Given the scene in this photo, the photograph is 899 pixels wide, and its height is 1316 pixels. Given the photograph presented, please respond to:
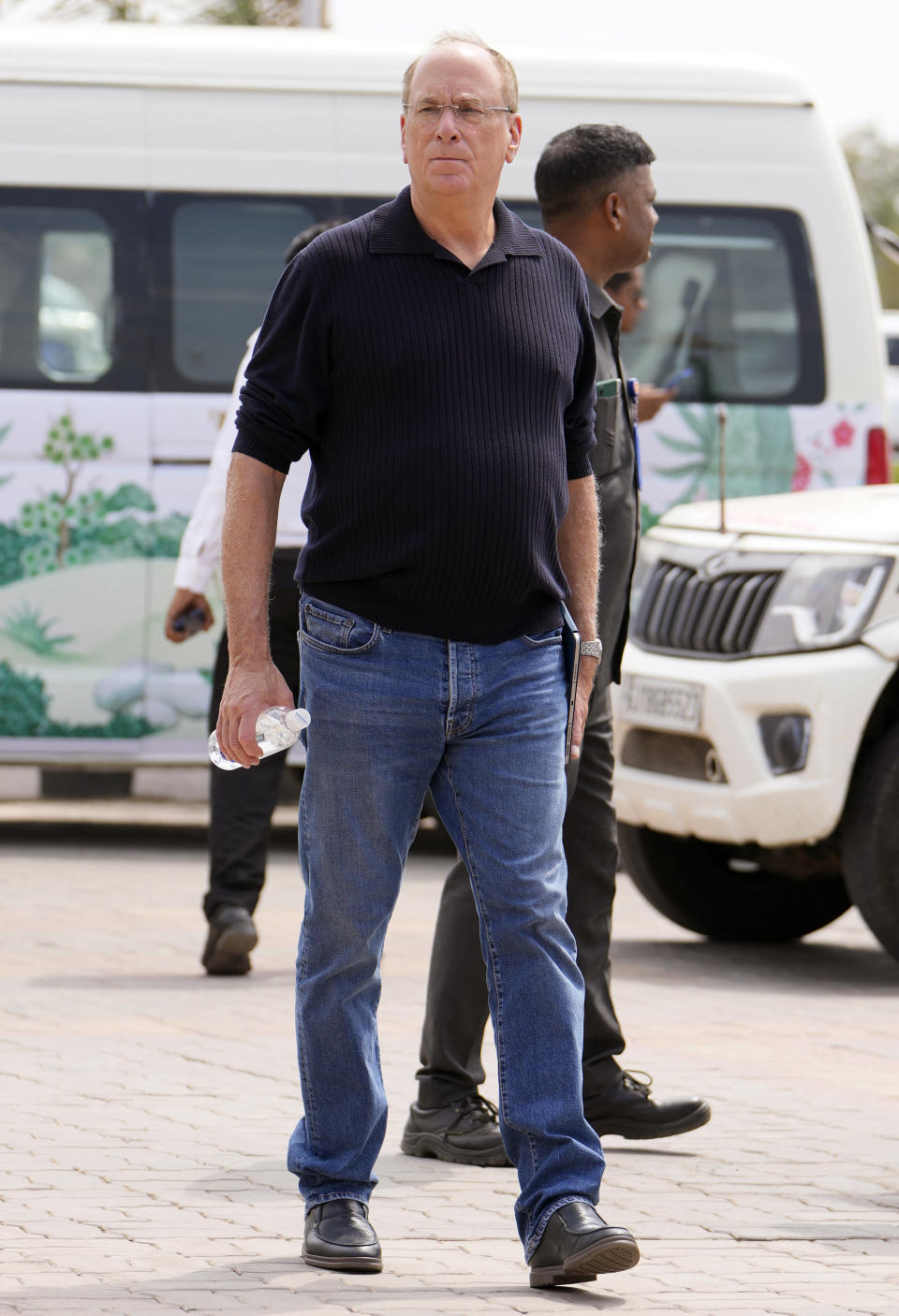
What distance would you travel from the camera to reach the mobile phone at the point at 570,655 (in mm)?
4086

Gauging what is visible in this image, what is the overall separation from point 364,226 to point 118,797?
864 centimetres

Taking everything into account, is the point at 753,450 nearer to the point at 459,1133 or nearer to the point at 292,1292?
the point at 459,1133

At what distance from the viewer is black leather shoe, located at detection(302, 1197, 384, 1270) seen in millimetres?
4020

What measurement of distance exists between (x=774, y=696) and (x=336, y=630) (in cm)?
340

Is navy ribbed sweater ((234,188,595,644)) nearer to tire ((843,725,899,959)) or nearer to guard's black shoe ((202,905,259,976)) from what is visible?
guard's black shoe ((202,905,259,976))

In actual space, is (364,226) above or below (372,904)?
above

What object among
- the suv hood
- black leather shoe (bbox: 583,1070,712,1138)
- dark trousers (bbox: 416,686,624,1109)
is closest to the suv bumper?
the suv hood

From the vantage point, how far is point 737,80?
10.2m

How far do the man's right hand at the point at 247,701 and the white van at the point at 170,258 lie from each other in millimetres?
5959

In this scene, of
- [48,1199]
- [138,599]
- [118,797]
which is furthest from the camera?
[118,797]

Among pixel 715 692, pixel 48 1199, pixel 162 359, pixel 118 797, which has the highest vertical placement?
pixel 162 359

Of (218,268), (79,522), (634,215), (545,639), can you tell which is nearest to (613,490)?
(634,215)

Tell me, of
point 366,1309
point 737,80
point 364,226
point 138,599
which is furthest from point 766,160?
point 366,1309

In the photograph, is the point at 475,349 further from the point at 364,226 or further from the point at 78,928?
the point at 78,928
